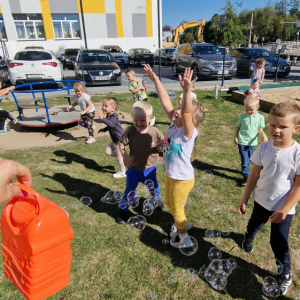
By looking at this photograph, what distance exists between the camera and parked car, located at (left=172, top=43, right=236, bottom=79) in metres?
13.0

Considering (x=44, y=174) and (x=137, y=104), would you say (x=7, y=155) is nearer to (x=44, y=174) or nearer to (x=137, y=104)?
(x=44, y=174)

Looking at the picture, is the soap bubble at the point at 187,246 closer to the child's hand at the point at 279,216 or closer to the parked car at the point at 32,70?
the child's hand at the point at 279,216

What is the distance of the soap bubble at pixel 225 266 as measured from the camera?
2377 mm

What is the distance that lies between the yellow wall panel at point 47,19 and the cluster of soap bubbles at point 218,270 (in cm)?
2924

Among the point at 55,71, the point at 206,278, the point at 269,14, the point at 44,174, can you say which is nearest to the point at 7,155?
the point at 44,174

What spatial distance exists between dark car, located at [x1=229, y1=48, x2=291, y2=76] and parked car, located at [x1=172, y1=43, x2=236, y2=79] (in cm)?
172

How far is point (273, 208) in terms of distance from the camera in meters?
2.16

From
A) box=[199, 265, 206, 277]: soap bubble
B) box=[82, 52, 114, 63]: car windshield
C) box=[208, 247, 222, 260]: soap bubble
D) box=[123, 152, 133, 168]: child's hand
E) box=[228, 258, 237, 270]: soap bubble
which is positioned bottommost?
box=[199, 265, 206, 277]: soap bubble

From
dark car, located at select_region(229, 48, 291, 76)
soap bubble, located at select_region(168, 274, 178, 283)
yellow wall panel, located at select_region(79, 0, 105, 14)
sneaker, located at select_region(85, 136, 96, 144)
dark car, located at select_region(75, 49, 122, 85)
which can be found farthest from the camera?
yellow wall panel, located at select_region(79, 0, 105, 14)

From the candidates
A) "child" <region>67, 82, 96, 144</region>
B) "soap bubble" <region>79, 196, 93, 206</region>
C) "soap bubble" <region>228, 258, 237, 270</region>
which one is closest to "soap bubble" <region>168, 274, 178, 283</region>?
"soap bubble" <region>228, 258, 237, 270</region>

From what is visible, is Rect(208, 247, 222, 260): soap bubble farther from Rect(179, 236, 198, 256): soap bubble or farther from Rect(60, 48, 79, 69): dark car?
Rect(60, 48, 79, 69): dark car

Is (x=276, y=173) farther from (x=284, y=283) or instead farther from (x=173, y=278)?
(x=173, y=278)

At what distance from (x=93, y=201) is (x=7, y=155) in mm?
2848

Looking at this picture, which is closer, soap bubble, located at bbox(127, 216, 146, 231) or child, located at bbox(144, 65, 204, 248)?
child, located at bbox(144, 65, 204, 248)
